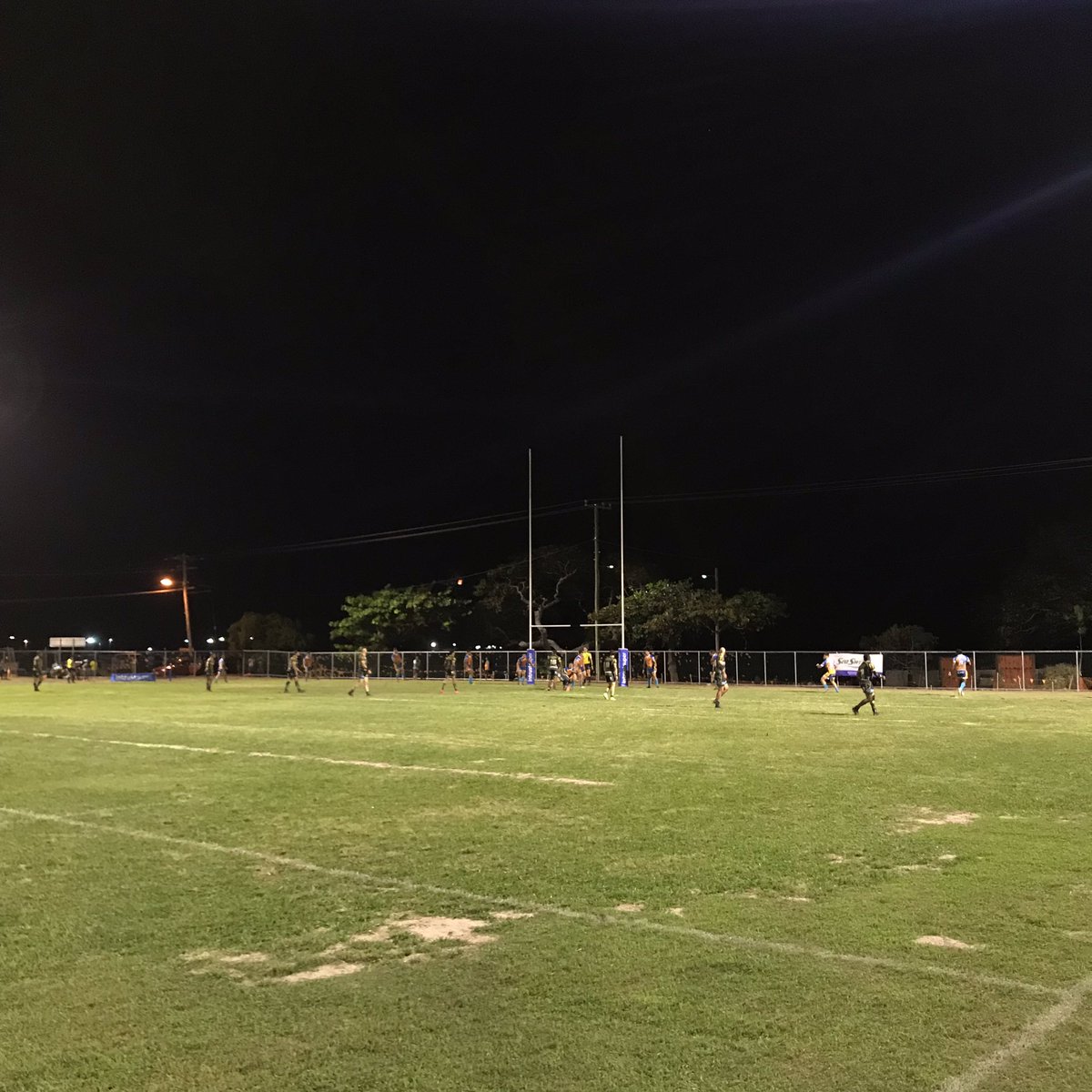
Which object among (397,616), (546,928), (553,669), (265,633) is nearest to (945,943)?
(546,928)

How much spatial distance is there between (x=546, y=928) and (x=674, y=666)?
46931mm

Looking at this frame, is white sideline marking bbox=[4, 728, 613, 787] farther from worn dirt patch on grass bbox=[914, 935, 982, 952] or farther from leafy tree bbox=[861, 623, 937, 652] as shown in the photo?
leafy tree bbox=[861, 623, 937, 652]

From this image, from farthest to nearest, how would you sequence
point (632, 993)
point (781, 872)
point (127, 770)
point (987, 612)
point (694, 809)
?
point (987, 612)
point (127, 770)
point (694, 809)
point (781, 872)
point (632, 993)

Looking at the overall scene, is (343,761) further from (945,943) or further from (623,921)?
(945,943)

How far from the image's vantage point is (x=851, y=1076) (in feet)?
13.7

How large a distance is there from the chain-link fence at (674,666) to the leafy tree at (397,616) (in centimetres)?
670

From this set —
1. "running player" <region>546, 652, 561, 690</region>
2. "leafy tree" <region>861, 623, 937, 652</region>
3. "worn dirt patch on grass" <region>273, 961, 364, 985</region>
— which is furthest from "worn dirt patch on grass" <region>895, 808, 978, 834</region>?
"leafy tree" <region>861, 623, 937, 652</region>

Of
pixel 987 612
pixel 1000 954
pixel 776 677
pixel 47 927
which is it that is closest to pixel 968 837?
pixel 1000 954

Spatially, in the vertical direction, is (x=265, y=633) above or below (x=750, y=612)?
below

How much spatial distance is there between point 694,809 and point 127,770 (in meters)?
9.04

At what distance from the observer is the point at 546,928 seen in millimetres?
6395

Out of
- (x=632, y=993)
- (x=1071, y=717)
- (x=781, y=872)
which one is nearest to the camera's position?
(x=632, y=993)

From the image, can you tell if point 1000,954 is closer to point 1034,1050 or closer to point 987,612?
point 1034,1050

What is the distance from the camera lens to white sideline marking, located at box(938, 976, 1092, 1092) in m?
4.15
